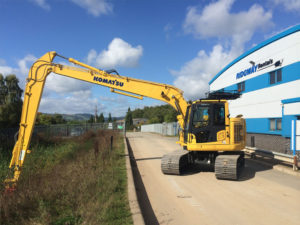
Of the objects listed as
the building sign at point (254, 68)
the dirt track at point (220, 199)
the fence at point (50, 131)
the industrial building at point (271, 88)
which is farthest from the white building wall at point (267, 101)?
the fence at point (50, 131)

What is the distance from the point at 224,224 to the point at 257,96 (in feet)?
48.5

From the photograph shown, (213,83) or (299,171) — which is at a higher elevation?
(213,83)

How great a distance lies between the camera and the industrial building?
13.5 m

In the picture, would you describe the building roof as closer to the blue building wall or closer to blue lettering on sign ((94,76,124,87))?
the blue building wall

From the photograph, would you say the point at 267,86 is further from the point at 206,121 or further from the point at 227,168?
the point at 227,168

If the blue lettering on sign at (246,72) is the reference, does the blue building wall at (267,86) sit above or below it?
below

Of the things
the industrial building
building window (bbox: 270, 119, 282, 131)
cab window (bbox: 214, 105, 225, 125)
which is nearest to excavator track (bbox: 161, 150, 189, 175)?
cab window (bbox: 214, 105, 225, 125)

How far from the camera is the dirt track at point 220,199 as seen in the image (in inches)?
189

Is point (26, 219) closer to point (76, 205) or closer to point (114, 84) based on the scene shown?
point (76, 205)

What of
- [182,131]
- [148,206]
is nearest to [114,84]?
[182,131]

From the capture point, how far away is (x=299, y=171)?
8.52 metres

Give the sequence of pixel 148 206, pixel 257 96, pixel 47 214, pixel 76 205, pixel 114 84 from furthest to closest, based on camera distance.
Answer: pixel 257 96 → pixel 114 84 → pixel 148 206 → pixel 76 205 → pixel 47 214

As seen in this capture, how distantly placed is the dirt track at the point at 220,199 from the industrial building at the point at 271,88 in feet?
16.9

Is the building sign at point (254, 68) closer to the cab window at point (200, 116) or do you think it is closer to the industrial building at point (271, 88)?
the industrial building at point (271, 88)
